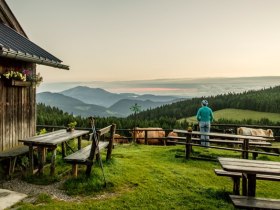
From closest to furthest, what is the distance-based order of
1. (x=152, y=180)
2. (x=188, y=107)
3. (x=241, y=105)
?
(x=152, y=180)
(x=241, y=105)
(x=188, y=107)

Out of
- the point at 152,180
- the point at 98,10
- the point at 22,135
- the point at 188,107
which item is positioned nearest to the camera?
the point at 152,180

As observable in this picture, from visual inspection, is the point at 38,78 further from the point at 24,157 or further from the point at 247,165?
the point at 247,165

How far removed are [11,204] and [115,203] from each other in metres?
2.11

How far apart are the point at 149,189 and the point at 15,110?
16.4 ft

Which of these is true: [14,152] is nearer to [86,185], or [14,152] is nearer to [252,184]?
[86,185]

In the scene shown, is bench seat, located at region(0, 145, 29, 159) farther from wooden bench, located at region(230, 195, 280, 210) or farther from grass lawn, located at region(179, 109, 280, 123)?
grass lawn, located at region(179, 109, 280, 123)

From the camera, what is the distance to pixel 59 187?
23.5 feet

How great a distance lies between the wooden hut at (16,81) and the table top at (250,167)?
587 cm

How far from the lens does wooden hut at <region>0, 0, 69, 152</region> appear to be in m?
8.49

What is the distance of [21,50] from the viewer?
852 centimetres

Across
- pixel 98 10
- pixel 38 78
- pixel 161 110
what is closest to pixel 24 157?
pixel 38 78

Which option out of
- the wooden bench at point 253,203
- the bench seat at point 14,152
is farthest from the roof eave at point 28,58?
the wooden bench at point 253,203

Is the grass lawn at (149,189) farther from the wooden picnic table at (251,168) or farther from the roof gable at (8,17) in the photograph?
the roof gable at (8,17)

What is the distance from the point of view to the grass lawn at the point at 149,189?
6.16 m
